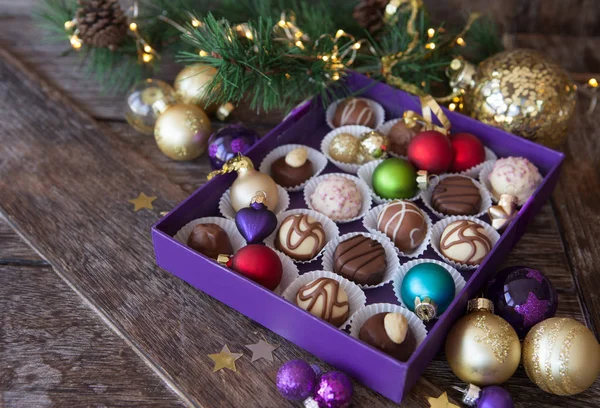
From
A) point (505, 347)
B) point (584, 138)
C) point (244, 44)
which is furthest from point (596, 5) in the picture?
point (505, 347)

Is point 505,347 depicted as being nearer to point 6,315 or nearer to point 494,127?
point 494,127

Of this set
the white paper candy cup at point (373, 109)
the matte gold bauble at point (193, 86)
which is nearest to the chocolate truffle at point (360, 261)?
the white paper candy cup at point (373, 109)

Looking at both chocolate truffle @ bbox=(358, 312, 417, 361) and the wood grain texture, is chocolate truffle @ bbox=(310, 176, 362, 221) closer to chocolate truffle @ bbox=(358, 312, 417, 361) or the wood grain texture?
chocolate truffle @ bbox=(358, 312, 417, 361)

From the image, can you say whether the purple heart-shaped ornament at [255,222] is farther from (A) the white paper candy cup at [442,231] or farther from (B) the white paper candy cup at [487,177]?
(B) the white paper candy cup at [487,177]

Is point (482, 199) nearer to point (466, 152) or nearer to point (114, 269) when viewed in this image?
point (466, 152)

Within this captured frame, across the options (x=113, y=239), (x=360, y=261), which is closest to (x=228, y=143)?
(x=113, y=239)

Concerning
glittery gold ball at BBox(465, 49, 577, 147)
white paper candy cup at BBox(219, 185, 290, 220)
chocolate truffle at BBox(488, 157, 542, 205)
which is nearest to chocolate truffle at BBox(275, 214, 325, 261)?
white paper candy cup at BBox(219, 185, 290, 220)

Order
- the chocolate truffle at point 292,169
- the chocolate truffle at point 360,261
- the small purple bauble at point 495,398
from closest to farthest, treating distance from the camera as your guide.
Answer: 1. the small purple bauble at point 495,398
2. the chocolate truffle at point 360,261
3. the chocolate truffle at point 292,169
